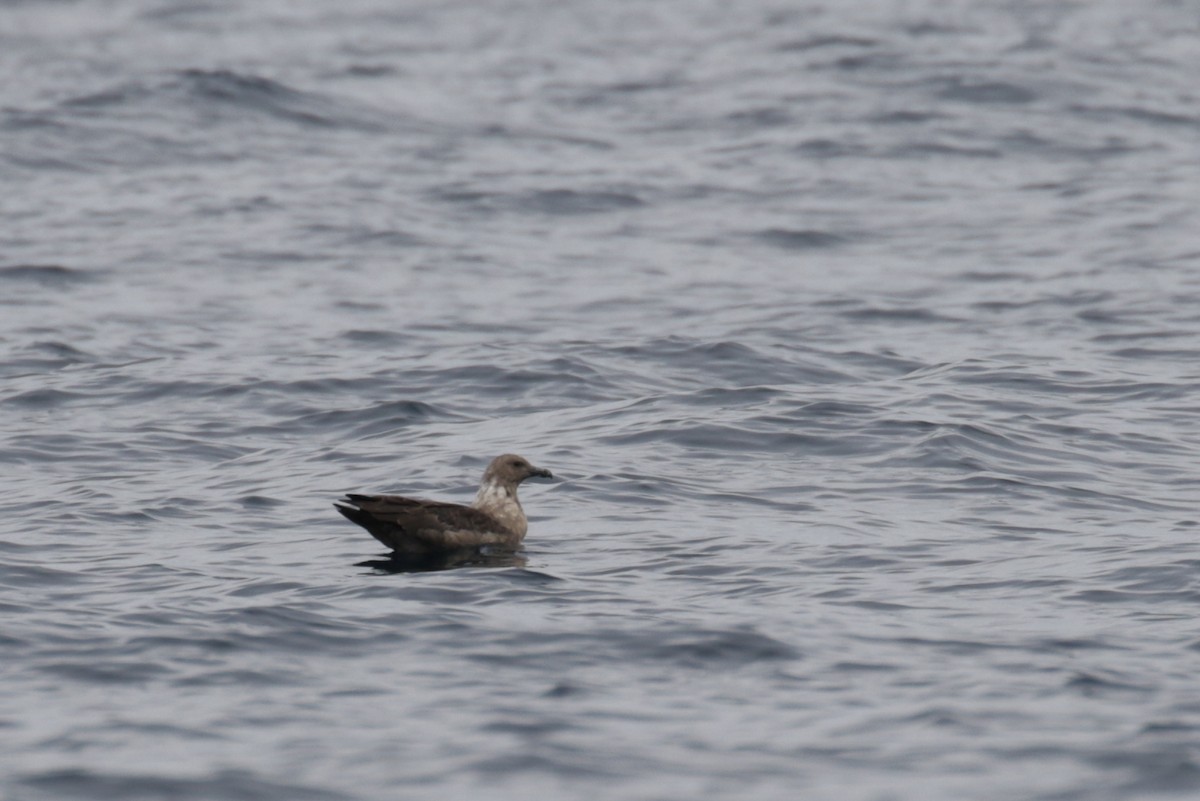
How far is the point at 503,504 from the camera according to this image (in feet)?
46.5

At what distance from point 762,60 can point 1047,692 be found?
111 ft

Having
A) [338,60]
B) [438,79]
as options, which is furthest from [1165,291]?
[338,60]

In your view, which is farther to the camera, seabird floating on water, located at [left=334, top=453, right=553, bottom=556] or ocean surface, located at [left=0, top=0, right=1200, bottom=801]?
seabird floating on water, located at [left=334, top=453, right=553, bottom=556]

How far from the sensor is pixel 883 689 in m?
10.3

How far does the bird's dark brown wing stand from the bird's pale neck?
0.25 ft

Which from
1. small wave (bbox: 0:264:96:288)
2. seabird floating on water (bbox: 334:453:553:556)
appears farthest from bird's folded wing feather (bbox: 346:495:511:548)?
small wave (bbox: 0:264:96:288)

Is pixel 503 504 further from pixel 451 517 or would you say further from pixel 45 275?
pixel 45 275

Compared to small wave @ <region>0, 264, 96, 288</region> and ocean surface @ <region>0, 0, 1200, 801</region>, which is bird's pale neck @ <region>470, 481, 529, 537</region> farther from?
small wave @ <region>0, 264, 96, 288</region>

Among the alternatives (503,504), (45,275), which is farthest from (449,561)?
(45,275)

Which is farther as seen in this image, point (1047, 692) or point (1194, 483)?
point (1194, 483)

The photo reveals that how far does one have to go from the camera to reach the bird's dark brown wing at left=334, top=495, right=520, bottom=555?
1334cm

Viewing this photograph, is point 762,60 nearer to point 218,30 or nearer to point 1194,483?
point 218,30

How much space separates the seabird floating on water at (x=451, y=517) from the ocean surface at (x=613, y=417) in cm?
40

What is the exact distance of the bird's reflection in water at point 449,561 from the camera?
1327 centimetres
